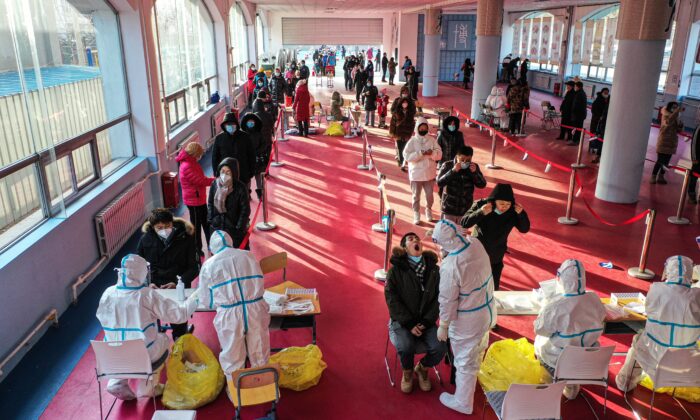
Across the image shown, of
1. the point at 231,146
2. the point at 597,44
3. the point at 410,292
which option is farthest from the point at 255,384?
the point at 597,44

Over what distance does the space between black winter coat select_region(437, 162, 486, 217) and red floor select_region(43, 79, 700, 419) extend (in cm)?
113

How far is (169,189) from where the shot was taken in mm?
9688

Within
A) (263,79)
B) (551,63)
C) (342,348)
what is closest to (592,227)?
(342,348)

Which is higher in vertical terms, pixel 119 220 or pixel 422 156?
pixel 422 156

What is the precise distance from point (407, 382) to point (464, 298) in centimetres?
109

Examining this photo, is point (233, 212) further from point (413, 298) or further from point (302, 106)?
point (302, 106)

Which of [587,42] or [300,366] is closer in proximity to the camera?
[300,366]

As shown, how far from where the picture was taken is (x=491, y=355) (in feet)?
16.8

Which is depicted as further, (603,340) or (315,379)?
(603,340)

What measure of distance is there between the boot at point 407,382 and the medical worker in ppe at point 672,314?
78.2 inches

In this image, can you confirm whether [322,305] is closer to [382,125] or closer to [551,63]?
[382,125]

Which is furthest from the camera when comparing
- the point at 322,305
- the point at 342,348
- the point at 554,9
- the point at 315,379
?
the point at 554,9

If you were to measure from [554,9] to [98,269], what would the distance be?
25.1 meters

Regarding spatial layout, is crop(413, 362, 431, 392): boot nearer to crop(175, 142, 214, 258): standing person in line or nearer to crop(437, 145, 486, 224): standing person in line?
crop(437, 145, 486, 224): standing person in line
